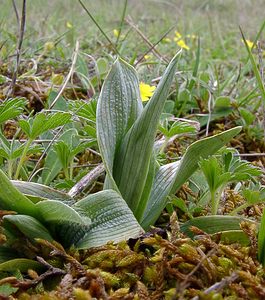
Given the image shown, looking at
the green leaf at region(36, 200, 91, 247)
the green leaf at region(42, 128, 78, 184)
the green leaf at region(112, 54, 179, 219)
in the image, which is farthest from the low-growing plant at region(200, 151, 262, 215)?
the green leaf at region(42, 128, 78, 184)

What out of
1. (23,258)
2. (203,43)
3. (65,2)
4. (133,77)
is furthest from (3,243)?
(65,2)

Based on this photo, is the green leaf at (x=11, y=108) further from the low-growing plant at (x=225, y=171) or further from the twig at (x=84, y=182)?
the low-growing plant at (x=225, y=171)

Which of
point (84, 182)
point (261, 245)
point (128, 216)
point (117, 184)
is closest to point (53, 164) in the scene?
point (84, 182)

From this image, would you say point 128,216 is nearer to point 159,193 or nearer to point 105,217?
point 105,217

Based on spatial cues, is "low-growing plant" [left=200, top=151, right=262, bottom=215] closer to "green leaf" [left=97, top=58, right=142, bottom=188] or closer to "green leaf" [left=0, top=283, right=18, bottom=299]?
"green leaf" [left=97, top=58, right=142, bottom=188]

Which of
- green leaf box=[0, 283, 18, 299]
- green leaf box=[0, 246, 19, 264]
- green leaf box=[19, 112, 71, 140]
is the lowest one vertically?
green leaf box=[0, 283, 18, 299]

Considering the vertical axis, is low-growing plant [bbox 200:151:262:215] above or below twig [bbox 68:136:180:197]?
above
